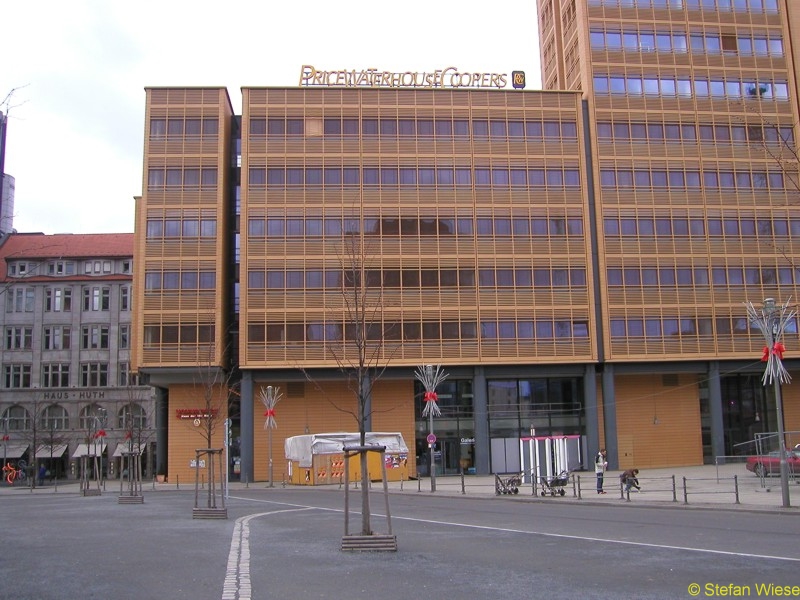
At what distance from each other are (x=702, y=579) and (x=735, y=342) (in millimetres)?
56756

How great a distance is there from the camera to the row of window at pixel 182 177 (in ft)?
212

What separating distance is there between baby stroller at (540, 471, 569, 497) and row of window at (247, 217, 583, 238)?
31.0 metres

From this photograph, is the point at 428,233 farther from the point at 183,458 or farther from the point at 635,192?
the point at 183,458

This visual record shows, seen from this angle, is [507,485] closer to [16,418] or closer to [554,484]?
[554,484]

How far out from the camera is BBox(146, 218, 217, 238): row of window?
63.9 metres

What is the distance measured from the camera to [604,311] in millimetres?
63938

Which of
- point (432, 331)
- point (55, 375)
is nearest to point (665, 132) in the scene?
point (432, 331)

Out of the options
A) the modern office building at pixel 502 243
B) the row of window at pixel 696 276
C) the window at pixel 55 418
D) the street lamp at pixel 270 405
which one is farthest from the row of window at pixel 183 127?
the window at pixel 55 418

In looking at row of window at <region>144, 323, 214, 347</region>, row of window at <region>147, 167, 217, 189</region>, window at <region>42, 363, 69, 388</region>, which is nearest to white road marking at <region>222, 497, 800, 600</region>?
row of window at <region>144, 323, 214, 347</region>

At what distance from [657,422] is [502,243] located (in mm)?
18194

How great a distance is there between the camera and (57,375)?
83.6 m

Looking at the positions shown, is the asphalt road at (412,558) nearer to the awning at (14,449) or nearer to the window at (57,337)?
the awning at (14,449)

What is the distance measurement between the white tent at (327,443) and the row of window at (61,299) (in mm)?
37053

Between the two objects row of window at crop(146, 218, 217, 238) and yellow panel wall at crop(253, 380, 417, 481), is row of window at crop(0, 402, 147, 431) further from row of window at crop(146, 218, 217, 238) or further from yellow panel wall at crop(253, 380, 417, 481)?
row of window at crop(146, 218, 217, 238)
